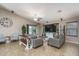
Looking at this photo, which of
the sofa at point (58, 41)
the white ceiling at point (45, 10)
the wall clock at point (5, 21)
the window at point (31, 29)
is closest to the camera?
the white ceiling at point (45, 10)

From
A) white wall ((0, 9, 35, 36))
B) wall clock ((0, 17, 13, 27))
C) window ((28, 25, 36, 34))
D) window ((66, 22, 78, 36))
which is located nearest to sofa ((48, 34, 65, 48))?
window ((66, 22, 78, 36))

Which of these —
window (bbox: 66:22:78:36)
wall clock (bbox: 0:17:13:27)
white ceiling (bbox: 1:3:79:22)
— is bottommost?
window (bbox: 66:22:78:36)

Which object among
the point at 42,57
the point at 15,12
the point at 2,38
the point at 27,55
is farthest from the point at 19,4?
the point at 42,57

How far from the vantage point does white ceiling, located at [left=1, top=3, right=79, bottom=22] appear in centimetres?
182

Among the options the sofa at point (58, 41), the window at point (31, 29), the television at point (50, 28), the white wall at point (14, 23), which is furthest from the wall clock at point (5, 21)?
the sofa at point (58, 41)

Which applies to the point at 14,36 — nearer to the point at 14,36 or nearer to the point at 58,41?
the point at 14,36

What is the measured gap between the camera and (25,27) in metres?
2.04

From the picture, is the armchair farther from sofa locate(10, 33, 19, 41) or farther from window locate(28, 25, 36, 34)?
window locate(28, 25, 36, 34)

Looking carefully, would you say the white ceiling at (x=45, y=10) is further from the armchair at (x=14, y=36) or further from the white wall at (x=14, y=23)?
the armchair at (x=14, y=36)

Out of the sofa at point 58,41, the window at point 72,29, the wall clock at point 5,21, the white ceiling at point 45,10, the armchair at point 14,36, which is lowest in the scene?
the sofa at point 58,41

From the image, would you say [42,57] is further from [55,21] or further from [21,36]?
[55,21]

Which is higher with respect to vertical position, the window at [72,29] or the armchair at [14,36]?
the window at [72,29]

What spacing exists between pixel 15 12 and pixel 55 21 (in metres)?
1.17

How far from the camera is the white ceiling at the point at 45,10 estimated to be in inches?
71.8
